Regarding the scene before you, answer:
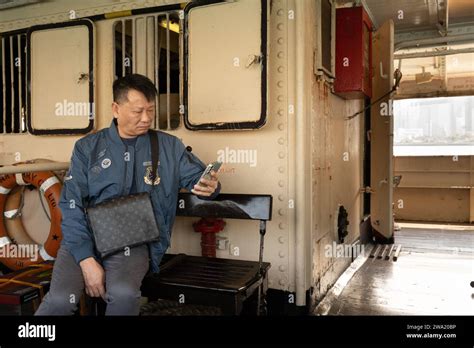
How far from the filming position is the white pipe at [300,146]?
276cm

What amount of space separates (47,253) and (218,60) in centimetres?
177

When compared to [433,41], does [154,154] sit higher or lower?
lower

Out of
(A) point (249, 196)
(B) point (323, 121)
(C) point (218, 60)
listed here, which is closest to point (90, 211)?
(A) point (249, 196)

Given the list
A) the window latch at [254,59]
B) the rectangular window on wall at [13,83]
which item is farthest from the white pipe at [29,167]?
the window latch at [254,59]

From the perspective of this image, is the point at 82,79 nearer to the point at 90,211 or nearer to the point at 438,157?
the point at 90,211

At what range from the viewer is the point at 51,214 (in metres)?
3.03

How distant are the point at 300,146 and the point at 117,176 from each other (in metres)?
1.16

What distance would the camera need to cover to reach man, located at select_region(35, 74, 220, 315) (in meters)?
2.10

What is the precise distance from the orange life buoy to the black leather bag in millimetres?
956

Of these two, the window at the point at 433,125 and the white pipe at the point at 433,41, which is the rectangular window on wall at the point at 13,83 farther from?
the window at the point at 433,125
